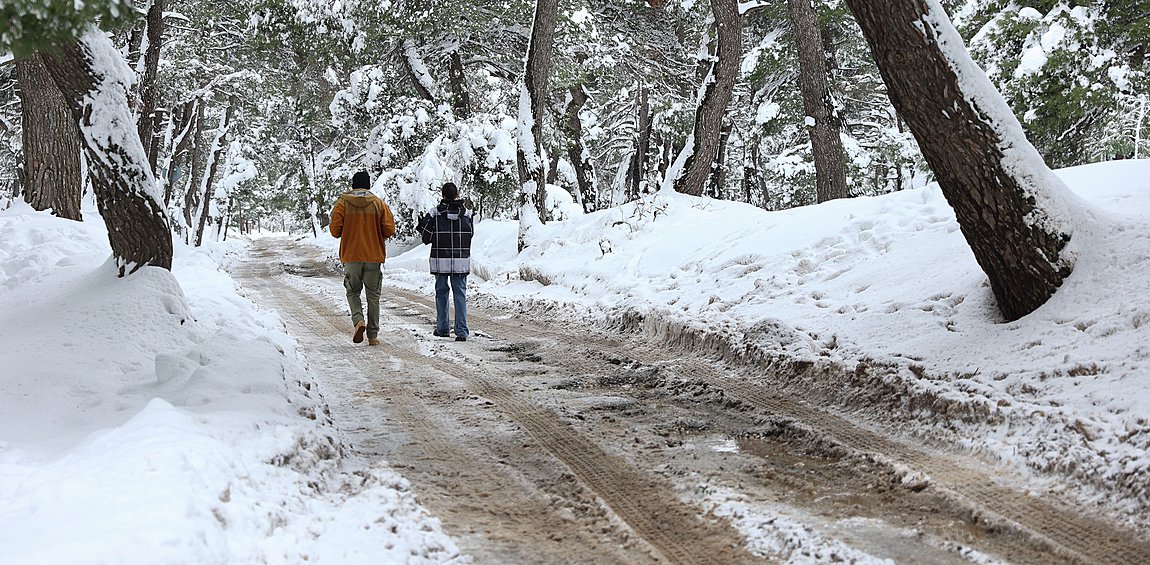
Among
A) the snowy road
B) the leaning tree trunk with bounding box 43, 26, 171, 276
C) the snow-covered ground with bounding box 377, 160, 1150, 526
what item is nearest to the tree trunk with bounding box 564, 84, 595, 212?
the snow-covered ground with bounding box 377, 160, 1150, 526

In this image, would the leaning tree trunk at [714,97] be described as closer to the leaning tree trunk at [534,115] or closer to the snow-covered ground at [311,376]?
the leaning tree trunk at [534,115]

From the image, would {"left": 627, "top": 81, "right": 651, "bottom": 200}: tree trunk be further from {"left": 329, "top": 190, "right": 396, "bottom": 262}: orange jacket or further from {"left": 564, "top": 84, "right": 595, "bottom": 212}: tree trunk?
{"left": 329, "top": 190, "right": 396, "bottom": 262}: orange jacket

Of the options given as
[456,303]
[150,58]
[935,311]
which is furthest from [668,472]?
[150,58]

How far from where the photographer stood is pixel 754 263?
30.9 ft

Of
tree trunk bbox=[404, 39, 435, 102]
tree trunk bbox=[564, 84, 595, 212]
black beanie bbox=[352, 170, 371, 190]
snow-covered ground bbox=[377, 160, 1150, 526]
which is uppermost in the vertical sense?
tree trunk bbox=[404, 39, 435, 102]

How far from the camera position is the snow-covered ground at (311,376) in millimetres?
3281

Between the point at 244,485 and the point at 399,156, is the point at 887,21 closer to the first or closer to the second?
the point at 244,485

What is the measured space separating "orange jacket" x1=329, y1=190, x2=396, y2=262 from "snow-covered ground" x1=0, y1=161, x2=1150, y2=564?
4.06 feet

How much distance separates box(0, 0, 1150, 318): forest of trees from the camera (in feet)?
23.0

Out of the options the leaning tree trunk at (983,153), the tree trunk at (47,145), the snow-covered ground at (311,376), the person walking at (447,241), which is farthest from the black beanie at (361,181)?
the tree trunk at (47,145)

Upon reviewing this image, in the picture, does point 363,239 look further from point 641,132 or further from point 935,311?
point 641,132

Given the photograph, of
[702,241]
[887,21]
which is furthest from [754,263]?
[887,21]

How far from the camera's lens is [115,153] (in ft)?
22.8

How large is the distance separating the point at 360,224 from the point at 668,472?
5.40 meters
